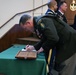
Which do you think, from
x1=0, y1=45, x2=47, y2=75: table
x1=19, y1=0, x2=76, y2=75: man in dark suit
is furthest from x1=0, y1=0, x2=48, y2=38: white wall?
x1=0, y1=45, x2=47, y2=75: table

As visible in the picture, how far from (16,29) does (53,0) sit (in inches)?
82.5

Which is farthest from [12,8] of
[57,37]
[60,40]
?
[57,37]

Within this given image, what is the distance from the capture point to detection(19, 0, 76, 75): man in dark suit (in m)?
2.11

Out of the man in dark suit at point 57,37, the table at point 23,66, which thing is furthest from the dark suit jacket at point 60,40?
the table at point 23,66

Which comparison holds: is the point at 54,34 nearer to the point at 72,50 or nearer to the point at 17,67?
the point at 72,50

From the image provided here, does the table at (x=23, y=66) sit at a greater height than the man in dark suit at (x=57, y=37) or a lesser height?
lesser

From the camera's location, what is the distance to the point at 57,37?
6.93 feet

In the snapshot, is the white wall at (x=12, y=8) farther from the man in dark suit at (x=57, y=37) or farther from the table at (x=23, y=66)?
the table at (x=23, y=66)

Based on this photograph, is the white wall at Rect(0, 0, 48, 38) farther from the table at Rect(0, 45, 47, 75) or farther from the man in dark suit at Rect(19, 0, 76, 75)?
the table at Rect(0, 45, 47, 75)

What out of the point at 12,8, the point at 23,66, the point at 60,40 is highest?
the point at 12,8

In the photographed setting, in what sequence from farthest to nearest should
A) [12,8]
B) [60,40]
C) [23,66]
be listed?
1. [12,8]
2. [60,40]
3. [23,66]

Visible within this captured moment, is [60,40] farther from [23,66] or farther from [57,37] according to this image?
[23,66]

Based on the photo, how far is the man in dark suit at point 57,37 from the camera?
211 centimetres

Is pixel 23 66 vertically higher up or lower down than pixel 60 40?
lower down
